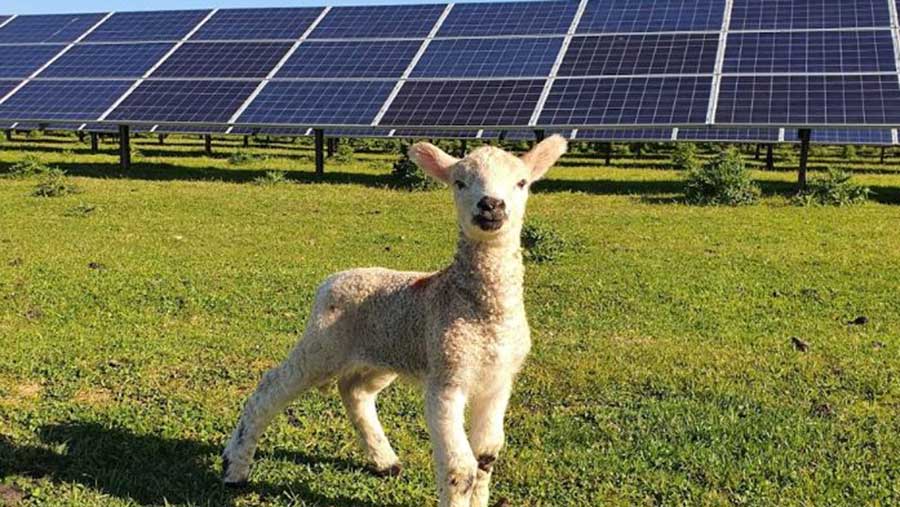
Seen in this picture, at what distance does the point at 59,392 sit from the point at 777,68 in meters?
17.3

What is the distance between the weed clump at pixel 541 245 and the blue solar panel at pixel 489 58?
414 inches

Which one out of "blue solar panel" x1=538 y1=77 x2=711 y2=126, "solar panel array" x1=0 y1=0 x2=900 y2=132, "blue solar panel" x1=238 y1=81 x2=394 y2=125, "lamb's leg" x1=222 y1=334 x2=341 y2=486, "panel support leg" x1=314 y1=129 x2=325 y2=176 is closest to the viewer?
"lamb's leg" x1=222 y1=334 x2=341 y2=486

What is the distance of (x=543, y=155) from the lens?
3746 millimetres

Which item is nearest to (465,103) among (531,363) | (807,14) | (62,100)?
(807,14)

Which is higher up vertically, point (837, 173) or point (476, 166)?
point (476, 166)

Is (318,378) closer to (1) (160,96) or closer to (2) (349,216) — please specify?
(2) (349,216)

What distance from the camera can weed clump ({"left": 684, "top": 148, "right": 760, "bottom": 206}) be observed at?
16.1 m

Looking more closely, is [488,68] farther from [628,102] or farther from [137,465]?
[137,465]

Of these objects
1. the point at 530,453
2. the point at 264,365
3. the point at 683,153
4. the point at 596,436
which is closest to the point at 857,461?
the point at 596,436

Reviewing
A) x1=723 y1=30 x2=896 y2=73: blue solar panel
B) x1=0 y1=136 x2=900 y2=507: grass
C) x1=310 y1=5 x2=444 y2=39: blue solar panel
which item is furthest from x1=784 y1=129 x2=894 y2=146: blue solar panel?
x1=0 y1=136 x2=900 y2=507: grass

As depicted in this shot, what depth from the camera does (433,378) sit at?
3.64 metres

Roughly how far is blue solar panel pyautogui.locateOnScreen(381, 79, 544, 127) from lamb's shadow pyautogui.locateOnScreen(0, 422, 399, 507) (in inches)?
570

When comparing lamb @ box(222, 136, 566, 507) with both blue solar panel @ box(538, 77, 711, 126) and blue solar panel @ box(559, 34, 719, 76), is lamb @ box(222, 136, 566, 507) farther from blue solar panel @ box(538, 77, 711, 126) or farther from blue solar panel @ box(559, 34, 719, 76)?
blue solar panel @ box(559, 34, 719, 76)

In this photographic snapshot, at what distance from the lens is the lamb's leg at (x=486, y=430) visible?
12.6ft
